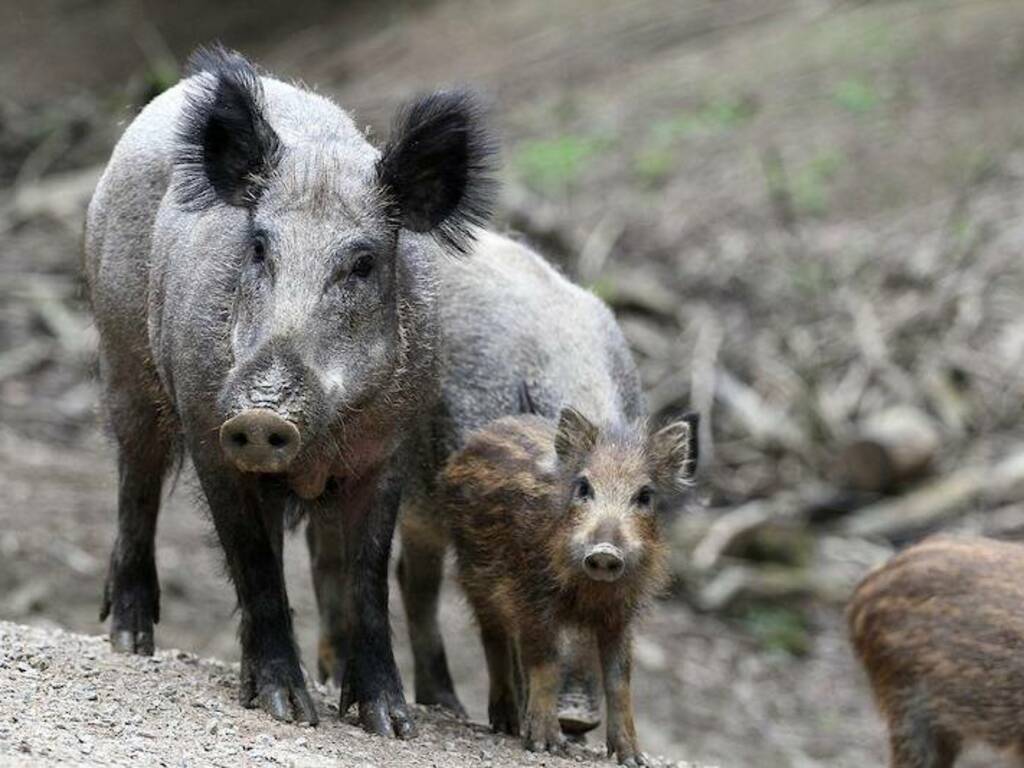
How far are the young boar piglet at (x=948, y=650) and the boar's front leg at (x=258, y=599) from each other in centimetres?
271

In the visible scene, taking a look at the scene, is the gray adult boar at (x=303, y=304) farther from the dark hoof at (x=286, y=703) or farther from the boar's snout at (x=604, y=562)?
the boar's snout at (x=604, y=562)

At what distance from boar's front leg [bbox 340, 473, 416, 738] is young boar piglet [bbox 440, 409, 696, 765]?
0.47 metres

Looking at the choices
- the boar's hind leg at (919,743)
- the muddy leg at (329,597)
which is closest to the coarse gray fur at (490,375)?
the muddy leg at (329,597)

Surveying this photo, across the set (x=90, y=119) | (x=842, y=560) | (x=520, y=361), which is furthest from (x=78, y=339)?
(x=520, y=361)

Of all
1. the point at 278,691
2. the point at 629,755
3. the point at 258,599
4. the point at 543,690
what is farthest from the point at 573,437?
the point at 278,691

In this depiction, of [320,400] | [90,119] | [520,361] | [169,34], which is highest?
[169,34]

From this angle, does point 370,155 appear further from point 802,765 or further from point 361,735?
point 802,765

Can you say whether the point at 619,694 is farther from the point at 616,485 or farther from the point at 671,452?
the point at 671,452

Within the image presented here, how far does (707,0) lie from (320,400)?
61.4ft

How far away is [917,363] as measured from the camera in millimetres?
14336

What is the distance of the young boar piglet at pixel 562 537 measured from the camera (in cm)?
712

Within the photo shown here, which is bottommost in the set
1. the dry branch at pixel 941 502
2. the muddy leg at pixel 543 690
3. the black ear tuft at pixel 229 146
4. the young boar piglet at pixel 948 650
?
the muddy leg at pixel 543 690

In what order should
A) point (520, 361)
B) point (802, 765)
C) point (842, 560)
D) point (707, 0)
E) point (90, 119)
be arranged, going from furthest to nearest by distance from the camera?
point (707, 0), point (90, 119), point (842, 560), point (802, 765), point (520, 361)

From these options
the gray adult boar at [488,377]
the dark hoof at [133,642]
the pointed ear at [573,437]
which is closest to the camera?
the pointed ear at [573,437]
